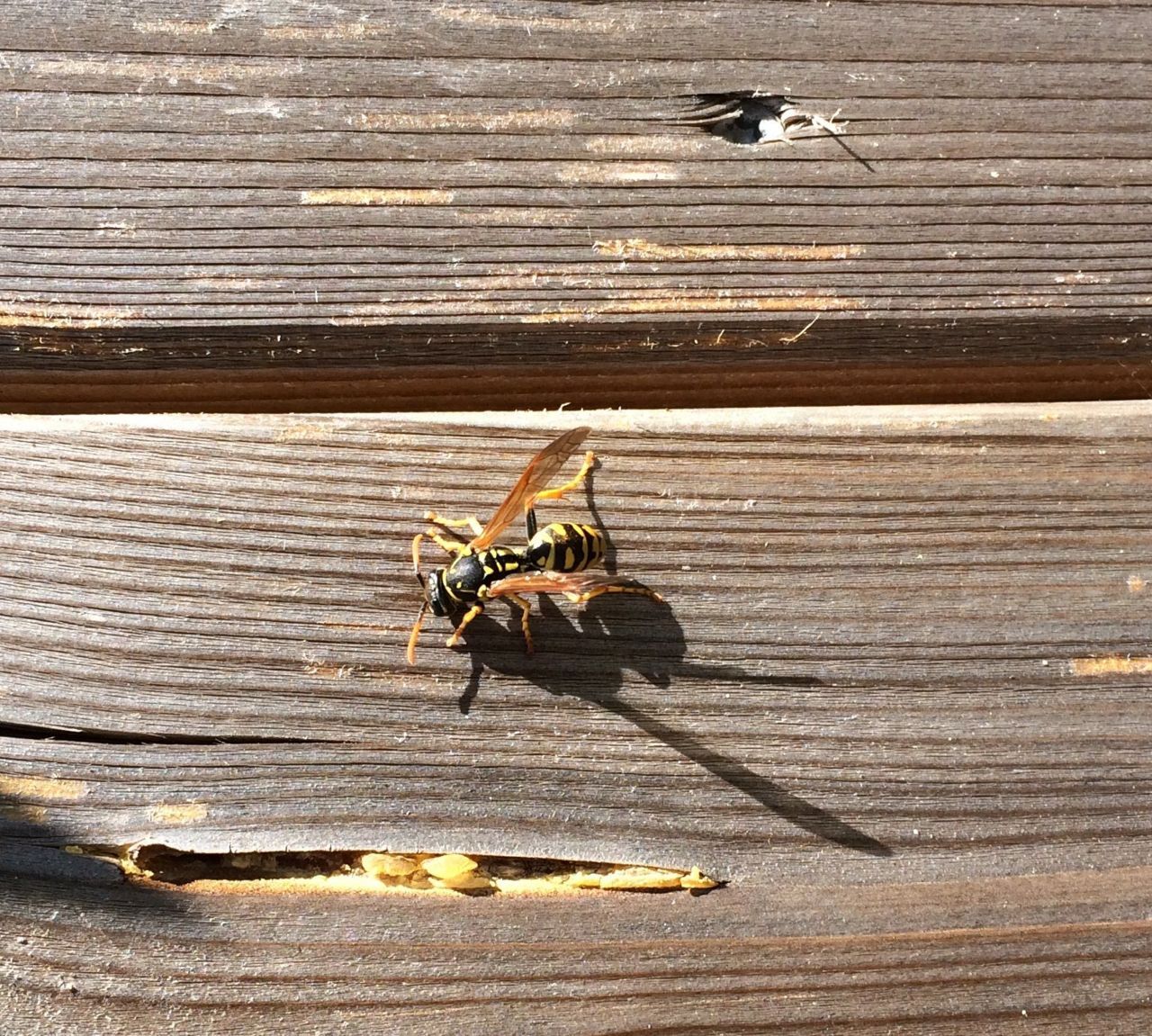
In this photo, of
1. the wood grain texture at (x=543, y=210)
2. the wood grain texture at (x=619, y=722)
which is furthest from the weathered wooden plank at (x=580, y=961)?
the wood grain texture at (x=543, y=210)

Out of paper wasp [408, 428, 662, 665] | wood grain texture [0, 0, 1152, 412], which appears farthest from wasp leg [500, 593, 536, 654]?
wood grain texture [0, 0, 1152, 412]

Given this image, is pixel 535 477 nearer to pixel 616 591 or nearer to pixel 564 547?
pixel 564 547

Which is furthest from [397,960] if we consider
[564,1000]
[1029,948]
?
Answer: [1029,948]

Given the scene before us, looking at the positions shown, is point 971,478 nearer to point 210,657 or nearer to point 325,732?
point 325,732

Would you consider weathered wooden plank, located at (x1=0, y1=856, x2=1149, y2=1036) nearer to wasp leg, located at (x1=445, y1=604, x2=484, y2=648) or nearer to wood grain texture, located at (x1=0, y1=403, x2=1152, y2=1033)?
wood grain texture, located at (x1=0, y1=403, x2=1152, y2=1033)

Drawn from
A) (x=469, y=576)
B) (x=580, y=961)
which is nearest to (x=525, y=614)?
(x=469, y=576)

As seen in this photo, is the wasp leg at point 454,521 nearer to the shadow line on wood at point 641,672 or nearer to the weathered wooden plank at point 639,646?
the weathered wooden plank at point 639,646
